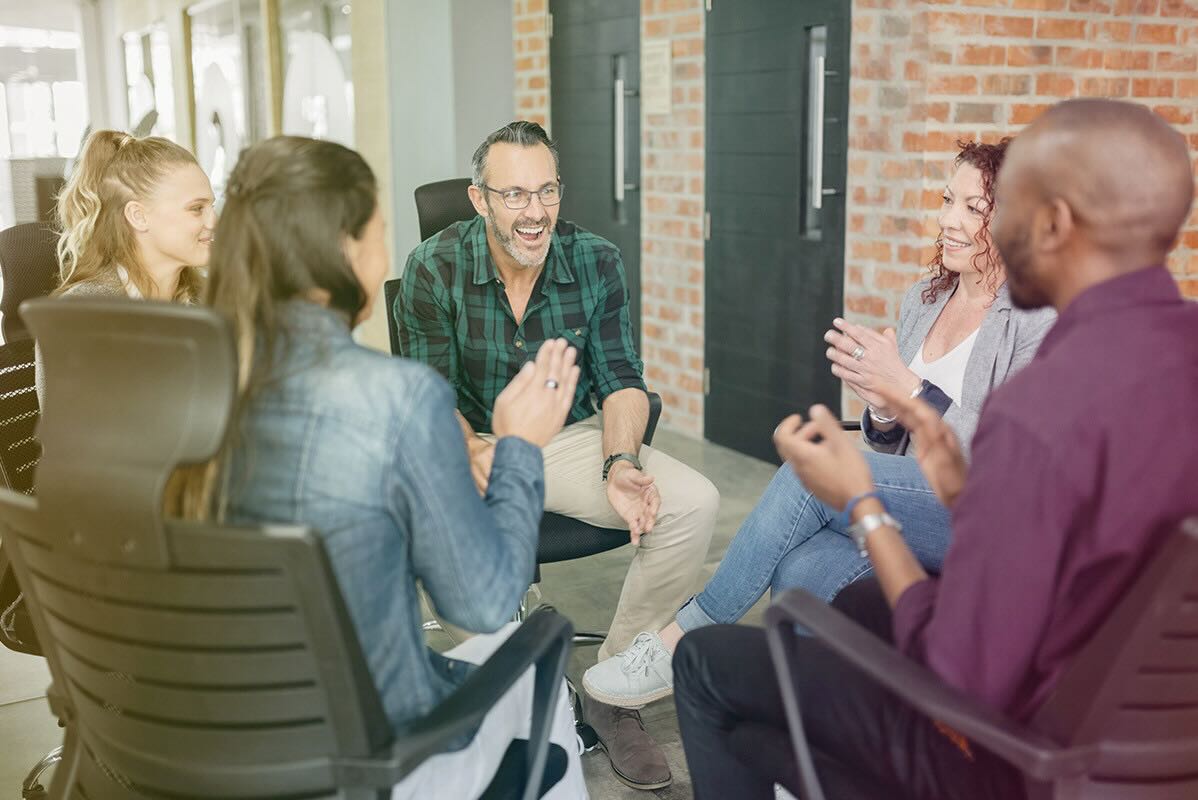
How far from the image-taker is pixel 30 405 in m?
2.06

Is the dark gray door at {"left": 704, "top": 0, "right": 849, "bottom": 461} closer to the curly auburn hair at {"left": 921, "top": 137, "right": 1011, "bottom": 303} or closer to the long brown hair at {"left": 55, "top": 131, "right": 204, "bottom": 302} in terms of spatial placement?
the curly auburn hair at {"left": 921, "top": 137, "right": 1011, "bottom": 303}

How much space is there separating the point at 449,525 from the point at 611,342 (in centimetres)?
144

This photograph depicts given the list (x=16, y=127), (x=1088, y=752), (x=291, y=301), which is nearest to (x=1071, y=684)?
(x=1088, y=752)

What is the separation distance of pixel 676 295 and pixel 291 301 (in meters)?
3.73

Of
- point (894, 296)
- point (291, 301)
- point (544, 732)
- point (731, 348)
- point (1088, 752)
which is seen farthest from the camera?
point (731, 348)

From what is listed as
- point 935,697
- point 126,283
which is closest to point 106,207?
point 126,283

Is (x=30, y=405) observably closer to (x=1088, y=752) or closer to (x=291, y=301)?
(x=291, y=301)

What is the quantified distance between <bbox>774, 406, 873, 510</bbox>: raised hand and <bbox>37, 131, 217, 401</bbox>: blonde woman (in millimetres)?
1407

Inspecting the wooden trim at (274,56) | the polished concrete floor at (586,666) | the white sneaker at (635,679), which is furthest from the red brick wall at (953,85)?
the wooden trim at (274,56)

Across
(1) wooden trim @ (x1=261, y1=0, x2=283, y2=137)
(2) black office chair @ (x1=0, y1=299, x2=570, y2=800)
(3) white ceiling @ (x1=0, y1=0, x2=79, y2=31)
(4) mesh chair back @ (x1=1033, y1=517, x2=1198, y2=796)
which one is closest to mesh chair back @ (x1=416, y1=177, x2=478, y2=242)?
(2) black office chair @ (x1=0, y1=299, x2=570, y2=800)

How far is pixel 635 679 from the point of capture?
88.0 inches

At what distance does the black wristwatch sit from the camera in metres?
2.35

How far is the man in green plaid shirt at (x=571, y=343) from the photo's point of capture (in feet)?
7.79

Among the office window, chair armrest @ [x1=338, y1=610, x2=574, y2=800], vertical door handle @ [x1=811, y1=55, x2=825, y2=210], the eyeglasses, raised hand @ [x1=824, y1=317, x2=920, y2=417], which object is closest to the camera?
chair armrest @ [x1=338, y1=610, x2=574, y2=800]
